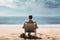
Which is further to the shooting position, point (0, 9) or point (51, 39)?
point (0, 9)

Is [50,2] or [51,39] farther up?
[50,2]

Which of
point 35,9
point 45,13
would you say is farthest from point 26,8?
point 45,13

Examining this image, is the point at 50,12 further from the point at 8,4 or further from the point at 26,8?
the point at 8,4

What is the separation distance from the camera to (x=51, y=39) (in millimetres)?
4672

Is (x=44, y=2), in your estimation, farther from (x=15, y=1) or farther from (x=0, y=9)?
(x=0, y=9)

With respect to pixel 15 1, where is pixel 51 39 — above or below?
below

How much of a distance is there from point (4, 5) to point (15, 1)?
105cm

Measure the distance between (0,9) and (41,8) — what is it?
10.4 ft

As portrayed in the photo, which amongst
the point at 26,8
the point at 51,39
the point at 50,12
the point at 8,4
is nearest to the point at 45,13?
the point at 50,12

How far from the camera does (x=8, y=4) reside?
48.4ft

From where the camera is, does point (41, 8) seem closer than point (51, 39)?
No

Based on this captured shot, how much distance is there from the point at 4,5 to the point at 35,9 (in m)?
2.43

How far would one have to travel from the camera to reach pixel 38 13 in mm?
15070

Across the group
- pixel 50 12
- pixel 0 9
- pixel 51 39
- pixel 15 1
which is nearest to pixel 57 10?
pixel 50 12
